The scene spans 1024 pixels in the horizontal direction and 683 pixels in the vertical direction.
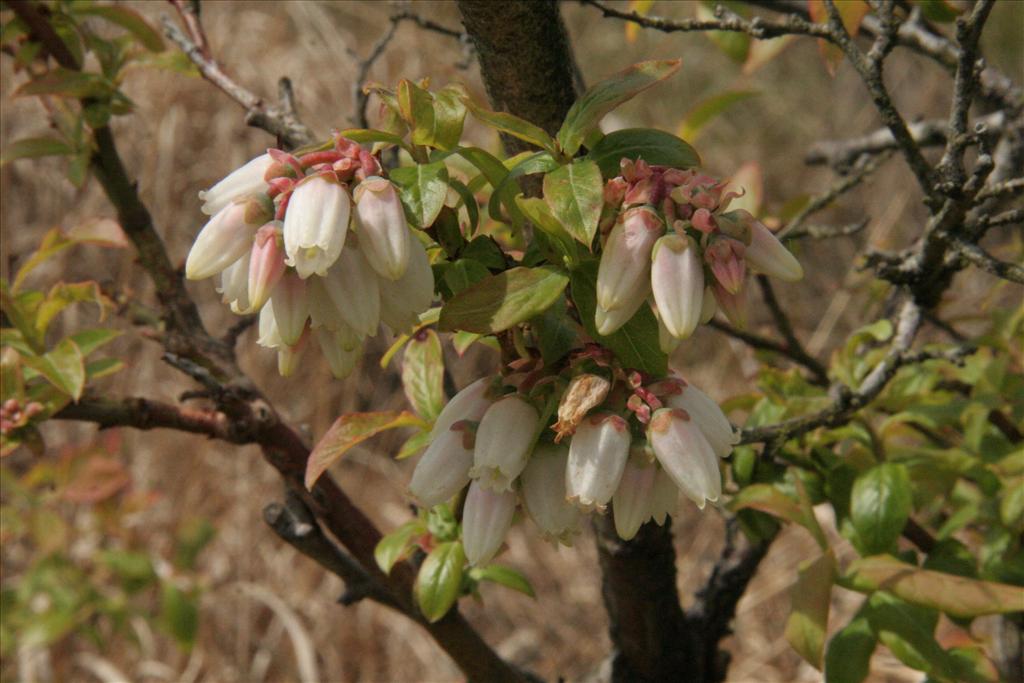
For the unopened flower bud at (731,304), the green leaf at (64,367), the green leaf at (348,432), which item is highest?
the unopened flower bud at (731,304)

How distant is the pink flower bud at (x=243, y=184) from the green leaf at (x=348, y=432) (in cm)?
27

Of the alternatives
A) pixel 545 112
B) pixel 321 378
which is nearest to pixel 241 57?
pixel 321 378

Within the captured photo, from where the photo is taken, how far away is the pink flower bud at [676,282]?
0.68 metres

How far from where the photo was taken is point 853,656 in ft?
3.62

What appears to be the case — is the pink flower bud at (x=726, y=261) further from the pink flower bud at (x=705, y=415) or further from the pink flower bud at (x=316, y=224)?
the pink flower bud at (x=316, y=224)

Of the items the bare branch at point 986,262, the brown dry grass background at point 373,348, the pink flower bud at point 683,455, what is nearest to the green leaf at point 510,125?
the pink flower bud at point 683,455

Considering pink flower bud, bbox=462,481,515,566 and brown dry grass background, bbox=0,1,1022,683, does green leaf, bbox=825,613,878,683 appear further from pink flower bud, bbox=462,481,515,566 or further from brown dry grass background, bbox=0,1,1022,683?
brown dry grass background, bbox=0,1,1022,683

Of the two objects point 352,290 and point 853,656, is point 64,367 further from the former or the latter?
point 853,656

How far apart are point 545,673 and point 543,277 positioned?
2867 millimetres

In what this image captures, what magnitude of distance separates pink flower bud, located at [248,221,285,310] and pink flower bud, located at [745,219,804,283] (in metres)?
0.32

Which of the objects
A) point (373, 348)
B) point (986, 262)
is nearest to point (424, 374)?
point (986, 262)

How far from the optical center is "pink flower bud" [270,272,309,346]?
2.36ft

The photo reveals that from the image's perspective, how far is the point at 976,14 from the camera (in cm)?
92

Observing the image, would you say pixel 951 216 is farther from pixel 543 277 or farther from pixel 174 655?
pixel 174 655
